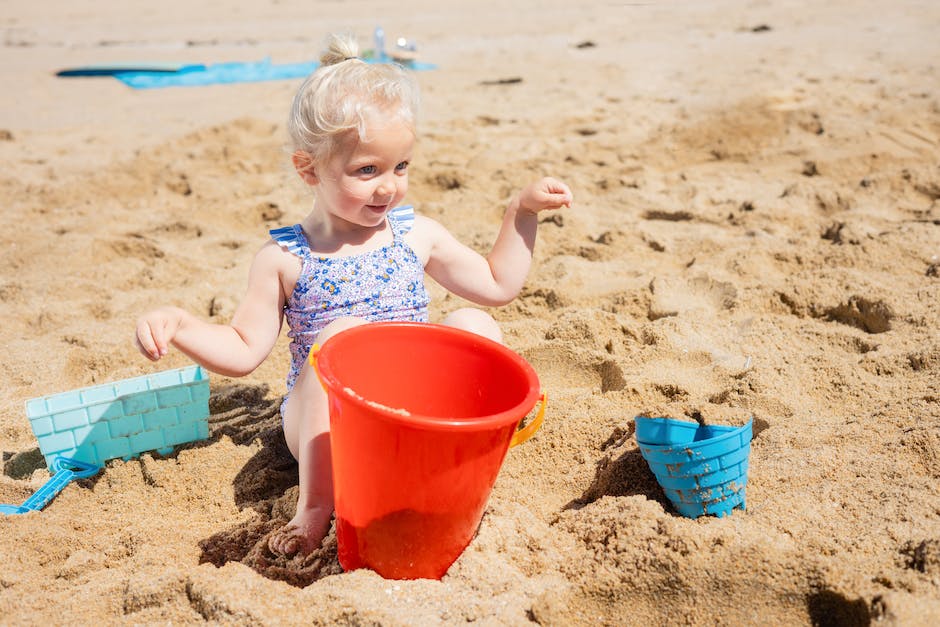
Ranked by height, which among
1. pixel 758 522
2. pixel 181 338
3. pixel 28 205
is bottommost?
pixel 28 205

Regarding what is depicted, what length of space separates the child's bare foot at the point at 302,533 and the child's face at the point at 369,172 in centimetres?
70

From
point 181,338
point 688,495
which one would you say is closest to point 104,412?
point 181,338

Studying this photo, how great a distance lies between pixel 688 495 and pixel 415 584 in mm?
573

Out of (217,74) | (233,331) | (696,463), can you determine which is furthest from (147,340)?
(217,74)

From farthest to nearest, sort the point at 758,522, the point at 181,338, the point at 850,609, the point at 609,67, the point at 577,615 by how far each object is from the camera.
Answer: the point at 609,67, the point at 181,338, the point at 758,522, the point at 577,615, the point at 850,609

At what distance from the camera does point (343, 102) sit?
71.3 inches

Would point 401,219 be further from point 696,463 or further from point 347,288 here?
point 696,463

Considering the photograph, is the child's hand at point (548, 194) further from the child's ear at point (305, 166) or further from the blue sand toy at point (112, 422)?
the blue sand toy at point (112, 422)

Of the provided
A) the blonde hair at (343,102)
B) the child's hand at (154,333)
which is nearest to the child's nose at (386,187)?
the blonde hair at (343,102)

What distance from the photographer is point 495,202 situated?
12.4 ft

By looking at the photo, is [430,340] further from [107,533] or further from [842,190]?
[842,190]

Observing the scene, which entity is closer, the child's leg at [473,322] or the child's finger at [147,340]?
the child's finger at [147,340]

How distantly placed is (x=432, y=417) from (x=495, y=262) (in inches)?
30.6

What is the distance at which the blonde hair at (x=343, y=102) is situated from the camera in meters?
1.81
